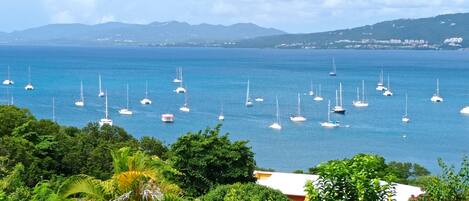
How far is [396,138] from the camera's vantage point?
59781 mm

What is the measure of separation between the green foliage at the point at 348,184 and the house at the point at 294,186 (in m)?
9.93

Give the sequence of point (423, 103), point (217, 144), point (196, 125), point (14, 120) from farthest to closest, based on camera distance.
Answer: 1. point (423, 103)
2. point (196, 125)
3. point (14, 120)
4. point (217, 144)

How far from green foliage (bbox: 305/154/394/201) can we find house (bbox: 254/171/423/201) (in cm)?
993

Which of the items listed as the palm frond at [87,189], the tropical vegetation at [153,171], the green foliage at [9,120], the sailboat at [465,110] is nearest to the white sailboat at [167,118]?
the sailboat at [465,110]

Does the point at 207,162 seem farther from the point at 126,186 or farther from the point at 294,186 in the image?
the point at 126,186

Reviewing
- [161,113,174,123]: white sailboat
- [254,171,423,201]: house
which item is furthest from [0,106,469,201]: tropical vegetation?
[161,113,174,123]: white sailboat

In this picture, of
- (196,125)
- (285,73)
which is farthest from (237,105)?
(285,73)

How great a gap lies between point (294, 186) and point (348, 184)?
498 inches

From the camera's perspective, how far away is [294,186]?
1962 cm

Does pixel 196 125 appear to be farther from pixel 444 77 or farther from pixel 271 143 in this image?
pixel 444 77

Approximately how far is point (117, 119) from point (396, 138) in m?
27.5

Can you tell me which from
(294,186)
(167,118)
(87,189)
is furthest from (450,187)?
(167,118)

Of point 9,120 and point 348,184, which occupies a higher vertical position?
point 348,184

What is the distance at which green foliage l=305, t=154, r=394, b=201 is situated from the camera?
686 centimetres
